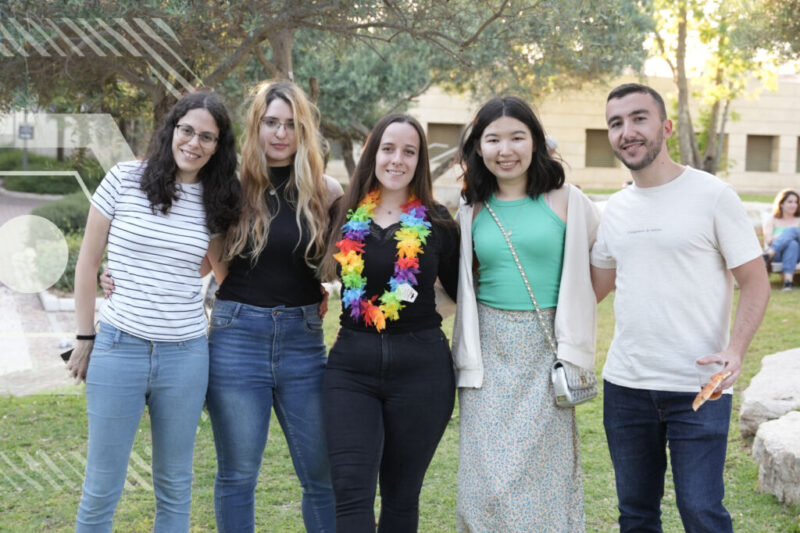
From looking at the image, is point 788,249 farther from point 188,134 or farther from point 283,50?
point 188,134

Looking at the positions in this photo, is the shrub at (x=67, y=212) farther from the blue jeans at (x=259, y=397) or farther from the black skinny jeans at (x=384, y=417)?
the black skinny jeans at (x=384, y=417)

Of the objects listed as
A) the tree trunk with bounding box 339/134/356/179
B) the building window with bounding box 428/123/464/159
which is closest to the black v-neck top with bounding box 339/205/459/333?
the tree trunk with bounding box 339/134/356/179

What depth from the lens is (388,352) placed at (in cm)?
308

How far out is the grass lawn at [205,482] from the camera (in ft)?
14.0

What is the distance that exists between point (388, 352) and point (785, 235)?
993cm

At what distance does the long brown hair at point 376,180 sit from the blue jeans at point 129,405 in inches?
30.9

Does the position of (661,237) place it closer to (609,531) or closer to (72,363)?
(609,531)

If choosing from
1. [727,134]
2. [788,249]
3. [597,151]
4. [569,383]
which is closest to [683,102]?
[788,249]

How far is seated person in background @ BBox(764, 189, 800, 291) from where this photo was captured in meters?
11.2

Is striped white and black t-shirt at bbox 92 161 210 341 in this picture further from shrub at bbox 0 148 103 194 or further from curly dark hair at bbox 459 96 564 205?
shrub at bbox 0 148 103 194

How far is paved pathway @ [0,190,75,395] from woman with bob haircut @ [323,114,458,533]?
2.58m

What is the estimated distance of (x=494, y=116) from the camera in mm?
3162
